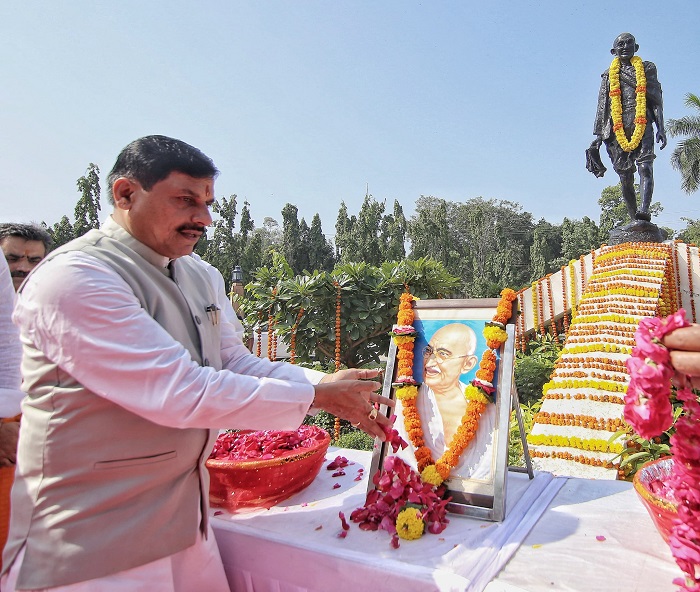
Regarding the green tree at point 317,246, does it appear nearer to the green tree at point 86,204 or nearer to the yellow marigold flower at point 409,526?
the green tree at point 86,204

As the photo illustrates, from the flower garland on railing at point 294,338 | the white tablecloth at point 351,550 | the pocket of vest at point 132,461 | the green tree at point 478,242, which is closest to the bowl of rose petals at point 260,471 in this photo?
the white tablecloth at point 351,550

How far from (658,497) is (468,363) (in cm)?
77

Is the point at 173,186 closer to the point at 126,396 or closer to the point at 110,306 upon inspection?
the point at 110,306

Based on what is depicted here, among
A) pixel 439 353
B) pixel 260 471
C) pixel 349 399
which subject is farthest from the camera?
pixel 439 353

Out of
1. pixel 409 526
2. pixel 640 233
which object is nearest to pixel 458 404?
pixel 409 526

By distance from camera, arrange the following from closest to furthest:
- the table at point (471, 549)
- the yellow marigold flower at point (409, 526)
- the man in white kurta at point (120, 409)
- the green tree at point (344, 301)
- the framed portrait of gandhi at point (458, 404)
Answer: the man in white kurta at point (120, 409) < the table at point (471, 549) < the yellow marigold flower at point (409, 526) < the framed portrait of gandhi at point (458, 404) < the green tree at point (344, 301)

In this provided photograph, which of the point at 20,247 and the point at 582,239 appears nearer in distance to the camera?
the point at 20,247

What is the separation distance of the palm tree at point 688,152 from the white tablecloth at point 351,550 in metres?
27.4


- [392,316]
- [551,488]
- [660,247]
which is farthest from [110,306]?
[660,247]

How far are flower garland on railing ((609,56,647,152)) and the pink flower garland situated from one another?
7.68m

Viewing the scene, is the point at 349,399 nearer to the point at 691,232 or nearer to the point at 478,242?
the point at 478,242

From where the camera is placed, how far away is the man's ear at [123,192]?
141 cm

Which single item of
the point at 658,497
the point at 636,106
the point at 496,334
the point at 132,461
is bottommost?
the point at 658,497

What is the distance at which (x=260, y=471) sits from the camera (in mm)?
1788
